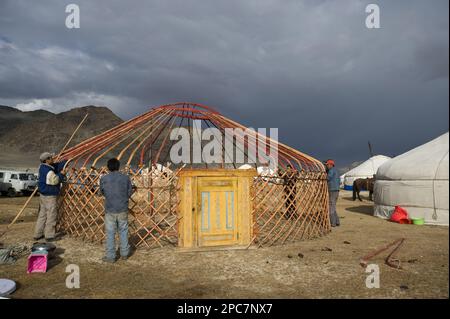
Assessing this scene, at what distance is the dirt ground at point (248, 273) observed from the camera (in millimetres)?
3180

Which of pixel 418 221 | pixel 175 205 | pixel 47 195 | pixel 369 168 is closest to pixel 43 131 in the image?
pixel 369 168

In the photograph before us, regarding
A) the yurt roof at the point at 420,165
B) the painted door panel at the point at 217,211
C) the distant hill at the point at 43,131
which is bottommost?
the painted door panel at the point at 217,211

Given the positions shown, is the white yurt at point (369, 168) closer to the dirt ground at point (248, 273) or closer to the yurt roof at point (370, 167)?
the yurt roof at point (370, 167)

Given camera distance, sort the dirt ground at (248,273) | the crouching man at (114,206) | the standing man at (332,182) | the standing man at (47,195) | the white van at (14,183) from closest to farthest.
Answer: the dirt ground at (248,273) → the crouching man at (114,206) → the standing man at (47,195) → the standing man at (332,182) → the white van at (14,183)

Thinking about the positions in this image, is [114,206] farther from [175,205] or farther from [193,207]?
[175,205]

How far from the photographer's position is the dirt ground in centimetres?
318

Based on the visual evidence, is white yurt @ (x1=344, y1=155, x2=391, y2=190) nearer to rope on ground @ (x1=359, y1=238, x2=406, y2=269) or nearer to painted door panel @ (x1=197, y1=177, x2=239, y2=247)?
rope on ground @ (x1=359, y1=238, x2=406, y2=269)

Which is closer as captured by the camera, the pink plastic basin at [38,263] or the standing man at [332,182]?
the pink plastic basin at [38,263]

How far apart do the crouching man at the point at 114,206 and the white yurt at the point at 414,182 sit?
17.4 feet

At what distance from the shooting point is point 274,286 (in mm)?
3387

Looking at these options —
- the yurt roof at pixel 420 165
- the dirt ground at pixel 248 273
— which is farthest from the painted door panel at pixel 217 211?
the yurt roof at pixel 420 165

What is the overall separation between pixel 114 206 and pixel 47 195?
1602 mm
